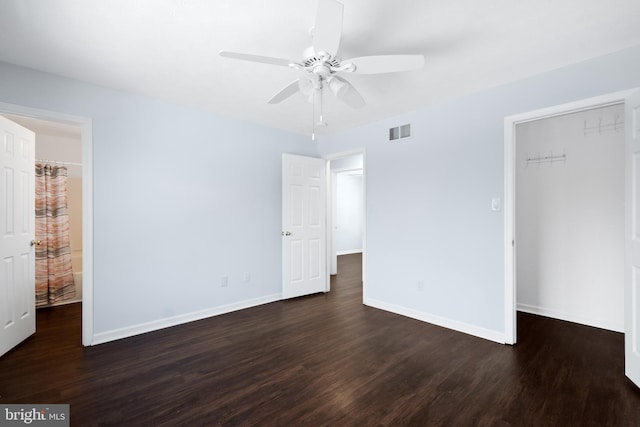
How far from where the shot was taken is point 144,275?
314 cm

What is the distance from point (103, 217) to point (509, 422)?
3.62 metres

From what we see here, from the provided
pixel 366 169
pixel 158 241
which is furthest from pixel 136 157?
pixel 366 169

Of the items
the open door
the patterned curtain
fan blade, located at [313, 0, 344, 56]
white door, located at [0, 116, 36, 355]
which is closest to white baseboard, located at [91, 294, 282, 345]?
white door, located at [0, 116, 36, 355]

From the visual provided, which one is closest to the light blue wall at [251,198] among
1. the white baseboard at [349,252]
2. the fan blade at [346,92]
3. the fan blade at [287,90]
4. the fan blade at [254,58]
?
the fan blade at [346,92]

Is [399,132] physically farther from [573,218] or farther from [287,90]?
[573,218]

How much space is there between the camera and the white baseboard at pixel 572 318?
310 cm

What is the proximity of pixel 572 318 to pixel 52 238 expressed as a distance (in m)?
6.46

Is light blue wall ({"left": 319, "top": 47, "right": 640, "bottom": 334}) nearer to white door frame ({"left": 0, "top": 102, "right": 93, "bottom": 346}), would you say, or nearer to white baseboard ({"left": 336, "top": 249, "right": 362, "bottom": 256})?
white door frame ({"left": 0, "top": 102, "right": 93, "bottom": 346})

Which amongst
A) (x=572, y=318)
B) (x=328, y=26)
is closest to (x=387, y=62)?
(x=328, y=26)

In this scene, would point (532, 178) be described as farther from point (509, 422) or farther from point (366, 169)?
point (509, 422)

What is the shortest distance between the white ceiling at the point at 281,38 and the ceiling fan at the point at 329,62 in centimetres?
24

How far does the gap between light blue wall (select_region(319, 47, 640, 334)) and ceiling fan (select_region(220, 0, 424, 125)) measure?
115 centimetres

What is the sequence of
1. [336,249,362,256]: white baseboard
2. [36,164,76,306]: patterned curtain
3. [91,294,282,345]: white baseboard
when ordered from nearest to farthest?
[91,294,282,345]: white baseboard → [36,164,76,306]: patterned curtain → [336,249,362,256]: white baseboard

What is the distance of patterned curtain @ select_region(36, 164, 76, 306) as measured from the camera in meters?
3.84
